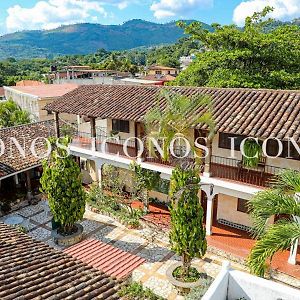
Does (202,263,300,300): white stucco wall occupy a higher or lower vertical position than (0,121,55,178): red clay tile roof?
lower

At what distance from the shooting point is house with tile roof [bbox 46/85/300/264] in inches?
523

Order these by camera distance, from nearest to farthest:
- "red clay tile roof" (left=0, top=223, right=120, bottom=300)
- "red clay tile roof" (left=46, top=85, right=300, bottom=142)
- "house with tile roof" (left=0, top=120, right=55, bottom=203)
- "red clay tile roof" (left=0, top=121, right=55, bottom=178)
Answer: "red clay tile roof" (left=0, top=223, right=120, bottom=300), "red clay tile roof" (left=46, top=85, right=300, bottom=142), "red clay tile roof" (left=0, top=121, right=55, bottom=178), "house with tile roof" (left=0, top=120, right=55, bottom=203)

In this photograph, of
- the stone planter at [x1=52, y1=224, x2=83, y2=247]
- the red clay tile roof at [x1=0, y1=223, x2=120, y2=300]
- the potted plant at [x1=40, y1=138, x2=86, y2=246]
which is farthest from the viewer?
the stone planter at [x1=52, y1=224, x2=83, y2=247]

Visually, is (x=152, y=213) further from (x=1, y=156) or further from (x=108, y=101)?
(x=1, y=156)

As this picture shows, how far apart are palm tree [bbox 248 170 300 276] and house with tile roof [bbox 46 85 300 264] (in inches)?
142

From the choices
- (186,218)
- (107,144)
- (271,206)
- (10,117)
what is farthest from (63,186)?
(10,117)

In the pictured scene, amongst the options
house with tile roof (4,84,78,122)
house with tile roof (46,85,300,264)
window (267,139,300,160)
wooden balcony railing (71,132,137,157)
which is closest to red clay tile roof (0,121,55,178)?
wooden balcony railing (71,132,137,157)

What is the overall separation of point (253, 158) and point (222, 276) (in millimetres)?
6943

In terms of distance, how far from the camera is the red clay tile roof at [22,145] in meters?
19.5

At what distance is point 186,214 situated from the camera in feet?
38.0

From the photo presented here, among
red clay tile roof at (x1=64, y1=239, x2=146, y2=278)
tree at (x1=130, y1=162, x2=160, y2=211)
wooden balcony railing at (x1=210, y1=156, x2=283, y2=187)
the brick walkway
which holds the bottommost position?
the brick walkway

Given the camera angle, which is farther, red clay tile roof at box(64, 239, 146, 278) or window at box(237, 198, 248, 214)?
window at box(237, 198, 248, 214)

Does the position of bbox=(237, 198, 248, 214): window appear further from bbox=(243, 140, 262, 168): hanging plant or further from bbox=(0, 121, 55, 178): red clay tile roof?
bbox=(0, 121, 55, 178): red clay tile roof

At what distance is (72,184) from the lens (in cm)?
1491
